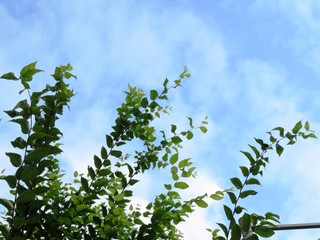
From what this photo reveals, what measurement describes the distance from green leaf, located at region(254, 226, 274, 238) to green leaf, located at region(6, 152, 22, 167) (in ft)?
3.73

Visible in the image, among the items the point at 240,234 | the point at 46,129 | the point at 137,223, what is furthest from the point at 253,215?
the point at 46,129

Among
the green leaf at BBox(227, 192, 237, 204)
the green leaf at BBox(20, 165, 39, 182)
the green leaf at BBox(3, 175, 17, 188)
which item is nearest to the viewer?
the green leaf at BBox(20, 165, 39, 182)

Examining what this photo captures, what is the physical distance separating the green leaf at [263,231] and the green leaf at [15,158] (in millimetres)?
1137

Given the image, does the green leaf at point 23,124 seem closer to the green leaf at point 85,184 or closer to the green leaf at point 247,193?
the green leaf at point 85,184

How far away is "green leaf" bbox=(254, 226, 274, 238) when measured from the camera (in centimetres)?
196

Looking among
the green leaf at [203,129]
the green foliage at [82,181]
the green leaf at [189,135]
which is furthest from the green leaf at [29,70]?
the green leaf at [203,129]

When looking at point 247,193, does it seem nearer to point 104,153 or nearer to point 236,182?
point 236,182

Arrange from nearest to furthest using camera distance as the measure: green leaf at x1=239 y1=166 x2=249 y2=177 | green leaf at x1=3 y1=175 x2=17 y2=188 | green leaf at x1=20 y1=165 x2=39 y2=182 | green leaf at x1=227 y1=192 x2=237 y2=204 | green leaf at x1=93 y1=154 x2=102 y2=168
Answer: green leaf at x1=20 y1=165 x2=39 y2=182 → green leaf at x1=3 y1=175 x2=17 y2=188 → green leaf at x1=227 y1=192 x2=237 y2=204 → green leaf at x1=239 y1=166 x2=249 y2=177 → green leaf at x1=93 y1=154 x2=102 y2=168

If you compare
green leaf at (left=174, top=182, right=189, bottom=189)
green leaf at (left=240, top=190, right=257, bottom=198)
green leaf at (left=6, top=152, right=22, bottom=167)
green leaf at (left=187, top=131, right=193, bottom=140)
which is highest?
green leaf at (left=187, top=131, right=193, bottom=140)

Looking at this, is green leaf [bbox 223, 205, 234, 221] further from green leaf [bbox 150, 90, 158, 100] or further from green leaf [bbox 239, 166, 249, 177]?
green leaf [bbox 150, 90, 158, 100]

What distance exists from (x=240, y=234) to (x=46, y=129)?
1.18 metres

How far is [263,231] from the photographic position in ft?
6.45

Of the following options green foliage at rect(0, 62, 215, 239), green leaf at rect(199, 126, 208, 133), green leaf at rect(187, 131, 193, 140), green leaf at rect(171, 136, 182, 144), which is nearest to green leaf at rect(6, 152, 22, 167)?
green foliage at rect(0, 62, 215, 239)

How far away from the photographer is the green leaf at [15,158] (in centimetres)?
187
